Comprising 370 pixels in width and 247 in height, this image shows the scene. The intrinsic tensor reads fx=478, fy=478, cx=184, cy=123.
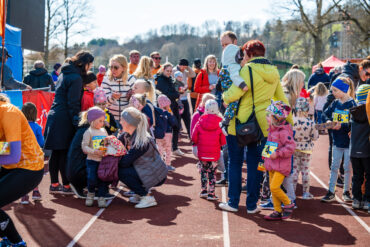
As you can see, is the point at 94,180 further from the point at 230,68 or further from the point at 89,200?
the point at 230,68

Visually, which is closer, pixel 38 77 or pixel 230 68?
pixel 230 68

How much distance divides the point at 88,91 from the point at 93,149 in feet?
3.98

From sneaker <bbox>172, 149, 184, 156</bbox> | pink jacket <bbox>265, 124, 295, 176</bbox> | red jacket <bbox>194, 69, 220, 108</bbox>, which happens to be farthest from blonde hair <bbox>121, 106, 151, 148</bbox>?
red jacket <bbox>194, 69, 220, 108</bbox>

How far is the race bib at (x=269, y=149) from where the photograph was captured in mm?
5980

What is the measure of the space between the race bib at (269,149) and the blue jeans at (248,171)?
26 cm

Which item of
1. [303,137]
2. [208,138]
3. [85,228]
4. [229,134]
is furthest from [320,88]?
[85,228]

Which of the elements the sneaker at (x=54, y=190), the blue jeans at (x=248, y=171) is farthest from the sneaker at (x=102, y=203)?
the blue jeans at (x=248, y=171)

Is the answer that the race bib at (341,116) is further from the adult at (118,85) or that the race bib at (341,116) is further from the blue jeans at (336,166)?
the adult at (118,85)

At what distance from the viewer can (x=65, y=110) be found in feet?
23.8

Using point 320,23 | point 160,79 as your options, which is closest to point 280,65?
point 320,23

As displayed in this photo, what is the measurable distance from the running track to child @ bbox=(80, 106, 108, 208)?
0.26m

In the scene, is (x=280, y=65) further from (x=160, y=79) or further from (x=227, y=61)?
(x=227, y=61)

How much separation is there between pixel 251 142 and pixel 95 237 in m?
2.27

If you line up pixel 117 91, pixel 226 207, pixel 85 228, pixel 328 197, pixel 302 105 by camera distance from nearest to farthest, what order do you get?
1. pixel 85 228
2. pixel 226 207
3. pixel 302 105
4. pixel 328 197
5. pixel 117 91
